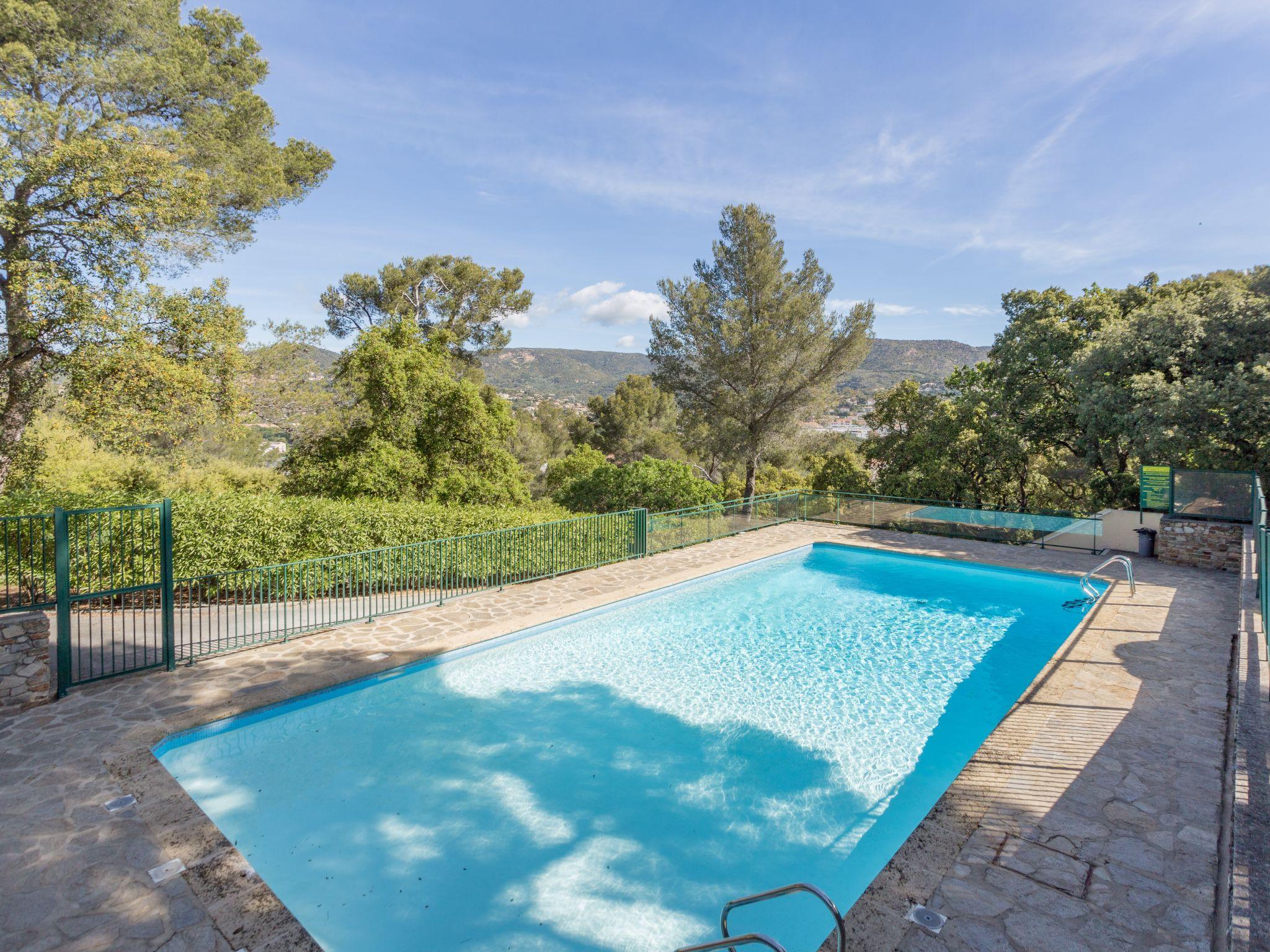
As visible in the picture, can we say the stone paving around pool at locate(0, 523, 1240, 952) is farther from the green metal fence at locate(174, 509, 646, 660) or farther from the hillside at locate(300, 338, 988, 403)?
the hillside at locate(300, 338, 988, 403)

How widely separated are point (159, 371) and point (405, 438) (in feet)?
16.2

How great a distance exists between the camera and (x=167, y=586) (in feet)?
21.7

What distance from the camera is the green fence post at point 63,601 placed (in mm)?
5762

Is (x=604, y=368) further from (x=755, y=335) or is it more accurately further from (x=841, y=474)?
(x=841, y=474)

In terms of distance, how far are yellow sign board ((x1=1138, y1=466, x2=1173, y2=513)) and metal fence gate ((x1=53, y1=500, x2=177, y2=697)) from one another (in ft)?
57.0

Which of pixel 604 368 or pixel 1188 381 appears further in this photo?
pixel 604 368

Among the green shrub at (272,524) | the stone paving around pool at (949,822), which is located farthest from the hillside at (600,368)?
the stone paving around pool at (949,822)

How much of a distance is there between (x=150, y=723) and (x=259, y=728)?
35.3 inches

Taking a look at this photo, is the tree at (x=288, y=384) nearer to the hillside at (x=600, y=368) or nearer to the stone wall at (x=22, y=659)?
the hillside at (x=600, y=368)

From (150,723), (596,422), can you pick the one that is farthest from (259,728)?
(596,422)

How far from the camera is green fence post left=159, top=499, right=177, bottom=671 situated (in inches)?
252

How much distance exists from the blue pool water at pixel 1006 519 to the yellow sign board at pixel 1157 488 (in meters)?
A: 1.11

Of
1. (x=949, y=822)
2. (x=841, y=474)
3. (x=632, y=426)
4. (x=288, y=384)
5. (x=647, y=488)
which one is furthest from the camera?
(x=632, y=426)

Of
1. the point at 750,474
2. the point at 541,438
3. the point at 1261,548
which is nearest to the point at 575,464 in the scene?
the point at 750,474
